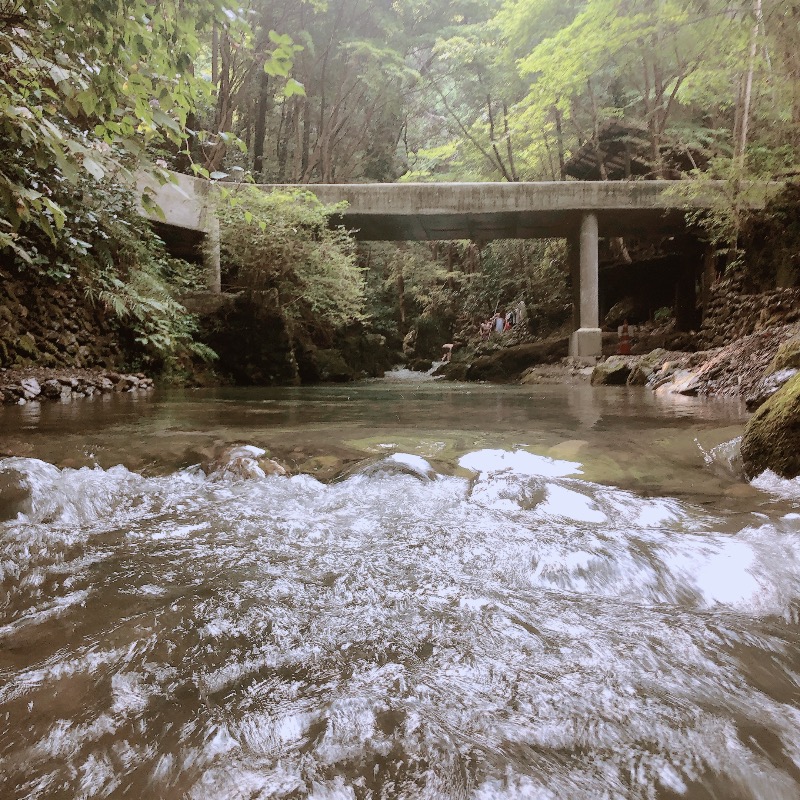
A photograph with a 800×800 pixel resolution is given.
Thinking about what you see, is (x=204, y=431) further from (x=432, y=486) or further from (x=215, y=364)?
(x=215, y=364)

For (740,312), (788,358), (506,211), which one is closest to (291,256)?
(506,211)

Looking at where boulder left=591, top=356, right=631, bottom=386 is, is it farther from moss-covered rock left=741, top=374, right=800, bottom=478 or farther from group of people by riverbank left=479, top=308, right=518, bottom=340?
group of people by riverbank left=479, top=308, right=518, bottom=340

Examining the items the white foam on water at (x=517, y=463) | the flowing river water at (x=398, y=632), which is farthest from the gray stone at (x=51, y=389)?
the white foam on water at (x=517, y=463)

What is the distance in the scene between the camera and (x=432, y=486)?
263 centimetres

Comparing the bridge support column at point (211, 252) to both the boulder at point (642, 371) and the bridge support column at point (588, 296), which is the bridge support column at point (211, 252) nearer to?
the boulder at point (642, 371)

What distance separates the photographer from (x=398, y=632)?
130 cm

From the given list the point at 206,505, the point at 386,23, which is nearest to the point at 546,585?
the point at 206,505

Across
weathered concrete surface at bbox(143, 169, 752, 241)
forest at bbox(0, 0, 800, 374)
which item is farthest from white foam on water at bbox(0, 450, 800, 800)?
weathered concrete surface at bbox(143, 169, 752, 241)

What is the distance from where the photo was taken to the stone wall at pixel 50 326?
7270 mm

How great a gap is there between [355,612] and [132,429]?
11.6 ft

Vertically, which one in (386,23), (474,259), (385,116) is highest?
(386,23)

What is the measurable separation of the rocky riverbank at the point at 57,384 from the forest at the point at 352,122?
95cm

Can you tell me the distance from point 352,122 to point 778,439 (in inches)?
937

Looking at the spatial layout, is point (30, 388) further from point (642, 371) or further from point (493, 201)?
point (493, 201)
